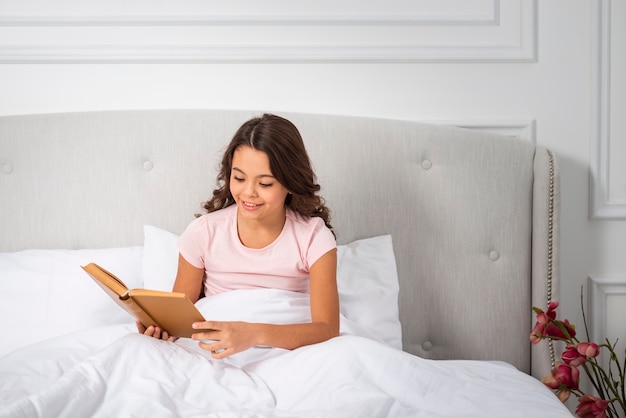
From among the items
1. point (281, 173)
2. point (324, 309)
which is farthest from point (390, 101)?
point (324, 309)

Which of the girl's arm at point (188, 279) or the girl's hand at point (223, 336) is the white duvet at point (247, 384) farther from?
the girl's arm at point (188, 279)

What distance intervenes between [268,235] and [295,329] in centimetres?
30

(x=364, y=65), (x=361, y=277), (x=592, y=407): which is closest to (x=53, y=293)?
(x=361, y=277)

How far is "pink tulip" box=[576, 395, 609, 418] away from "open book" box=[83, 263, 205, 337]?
102 centimetres

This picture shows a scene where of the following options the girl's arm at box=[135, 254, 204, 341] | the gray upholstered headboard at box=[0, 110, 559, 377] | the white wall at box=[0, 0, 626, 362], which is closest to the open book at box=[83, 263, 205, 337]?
the girl's arm at box=[135, 254, 204, 341]

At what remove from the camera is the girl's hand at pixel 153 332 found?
58.1 inches

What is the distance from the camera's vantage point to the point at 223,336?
4.60 feet

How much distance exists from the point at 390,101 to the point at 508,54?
380mm

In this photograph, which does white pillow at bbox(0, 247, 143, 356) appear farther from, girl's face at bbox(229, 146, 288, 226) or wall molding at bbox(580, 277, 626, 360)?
wall molding at bbox(580, 277, 626, 360)

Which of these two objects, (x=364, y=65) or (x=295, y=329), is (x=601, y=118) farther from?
(x=295, y=329)

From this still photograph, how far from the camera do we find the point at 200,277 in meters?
1.74

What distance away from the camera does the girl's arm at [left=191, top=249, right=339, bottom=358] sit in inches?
55.3

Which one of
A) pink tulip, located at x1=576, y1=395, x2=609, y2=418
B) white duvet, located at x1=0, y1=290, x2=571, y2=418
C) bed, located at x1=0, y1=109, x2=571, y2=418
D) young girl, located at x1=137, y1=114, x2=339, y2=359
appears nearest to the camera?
white duvet, located at x1=0, y1=290, x2=571, y2=418

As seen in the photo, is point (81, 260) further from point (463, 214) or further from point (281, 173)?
point (463, 214)
